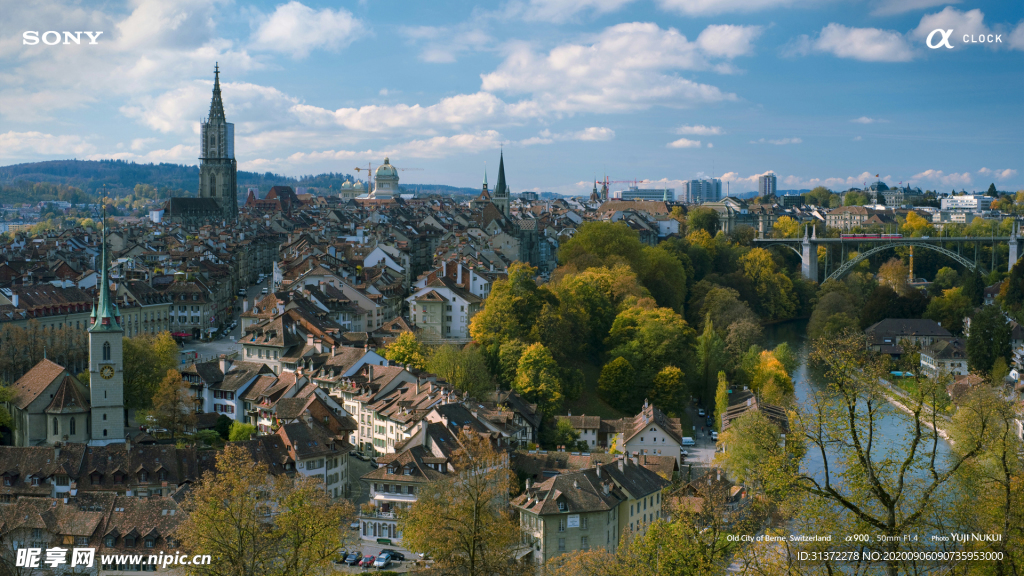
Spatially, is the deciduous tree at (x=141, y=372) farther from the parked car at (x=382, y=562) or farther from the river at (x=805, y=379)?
the river at (x=805, y=379)

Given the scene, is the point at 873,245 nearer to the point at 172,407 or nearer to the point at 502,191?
the point at 502,191

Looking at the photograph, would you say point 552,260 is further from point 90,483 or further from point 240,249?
point 90,483

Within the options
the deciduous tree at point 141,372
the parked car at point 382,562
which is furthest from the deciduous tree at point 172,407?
the parked car at point 382,562

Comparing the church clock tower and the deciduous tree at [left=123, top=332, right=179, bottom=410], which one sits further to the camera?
the deciduous tree at [left=123, top=332, right=179, bottom=410]

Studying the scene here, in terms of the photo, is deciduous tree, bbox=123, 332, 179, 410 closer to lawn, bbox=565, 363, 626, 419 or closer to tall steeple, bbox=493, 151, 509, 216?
lawn, bbox=565, 363, 626, 419

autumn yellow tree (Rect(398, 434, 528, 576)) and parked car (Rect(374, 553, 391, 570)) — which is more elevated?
autumn yellow tree (Rect(398, 434, 528, 576))

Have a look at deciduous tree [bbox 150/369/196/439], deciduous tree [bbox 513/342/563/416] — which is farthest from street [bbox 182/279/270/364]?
deciduous tree [bbox 513/342/563/416]
